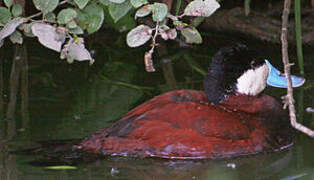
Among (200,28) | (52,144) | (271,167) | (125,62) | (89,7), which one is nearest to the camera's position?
(89,7)

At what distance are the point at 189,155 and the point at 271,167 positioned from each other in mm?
449

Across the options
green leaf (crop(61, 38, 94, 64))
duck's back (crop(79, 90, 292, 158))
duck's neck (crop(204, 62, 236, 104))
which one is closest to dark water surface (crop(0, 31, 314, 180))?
duck's back (crop(79, 90, 292, 158))

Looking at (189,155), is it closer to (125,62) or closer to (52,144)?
(52,144)

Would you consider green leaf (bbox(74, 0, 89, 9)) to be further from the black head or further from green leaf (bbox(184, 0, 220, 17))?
the black head

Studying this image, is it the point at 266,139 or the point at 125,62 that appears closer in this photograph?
the point at 266,139

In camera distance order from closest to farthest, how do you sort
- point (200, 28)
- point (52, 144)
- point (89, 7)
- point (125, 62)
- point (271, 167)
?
point (89, 7), point (271, 167), point (52, 144), point (125, 62), point (200, 28)

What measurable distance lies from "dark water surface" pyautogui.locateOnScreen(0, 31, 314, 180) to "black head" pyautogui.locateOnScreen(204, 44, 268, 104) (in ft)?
1.50

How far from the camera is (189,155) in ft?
12.4

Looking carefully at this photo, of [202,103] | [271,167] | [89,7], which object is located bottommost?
[271,167]

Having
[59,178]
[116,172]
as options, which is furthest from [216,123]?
[59,178]

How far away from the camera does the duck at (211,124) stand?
378 centimetres

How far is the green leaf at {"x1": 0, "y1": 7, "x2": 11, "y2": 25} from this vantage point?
329cm

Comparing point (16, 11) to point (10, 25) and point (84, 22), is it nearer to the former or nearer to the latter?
point (10, 25)

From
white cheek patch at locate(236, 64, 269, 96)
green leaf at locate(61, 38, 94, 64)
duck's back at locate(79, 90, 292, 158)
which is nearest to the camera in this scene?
green leaf at locate(61, 38, 94, 64)
